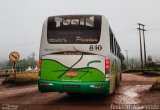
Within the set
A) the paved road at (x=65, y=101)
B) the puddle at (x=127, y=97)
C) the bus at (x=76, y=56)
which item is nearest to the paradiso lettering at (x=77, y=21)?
the bus at (x=76, y=56)

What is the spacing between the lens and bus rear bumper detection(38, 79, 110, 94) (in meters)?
13.2

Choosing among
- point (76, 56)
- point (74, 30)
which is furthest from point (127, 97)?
point (74, 30)

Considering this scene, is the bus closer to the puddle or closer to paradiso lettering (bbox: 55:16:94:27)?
paradiso lettering (bbox: 55:16:94:27)

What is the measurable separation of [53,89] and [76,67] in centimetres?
119

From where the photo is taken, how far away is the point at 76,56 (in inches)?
525

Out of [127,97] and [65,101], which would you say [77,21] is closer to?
[65,101]

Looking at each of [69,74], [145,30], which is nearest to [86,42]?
[69,74]

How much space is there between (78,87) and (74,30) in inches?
86.5

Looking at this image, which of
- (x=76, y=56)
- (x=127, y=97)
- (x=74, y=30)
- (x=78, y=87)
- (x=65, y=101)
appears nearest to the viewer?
(x=78, y=87)

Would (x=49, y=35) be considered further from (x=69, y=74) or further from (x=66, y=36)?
(x=69, y=74)

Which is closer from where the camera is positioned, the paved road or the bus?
the paved road

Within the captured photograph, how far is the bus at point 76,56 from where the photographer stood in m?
13.3

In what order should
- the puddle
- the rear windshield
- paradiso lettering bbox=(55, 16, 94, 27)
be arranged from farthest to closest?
the puddle, paradiso lettering bbox=(55, 16, 94, 27), the rear windshield

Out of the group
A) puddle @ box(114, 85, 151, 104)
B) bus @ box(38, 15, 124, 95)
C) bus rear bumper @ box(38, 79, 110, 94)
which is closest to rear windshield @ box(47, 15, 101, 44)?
bus @ box(38, 15, 124, 95)
